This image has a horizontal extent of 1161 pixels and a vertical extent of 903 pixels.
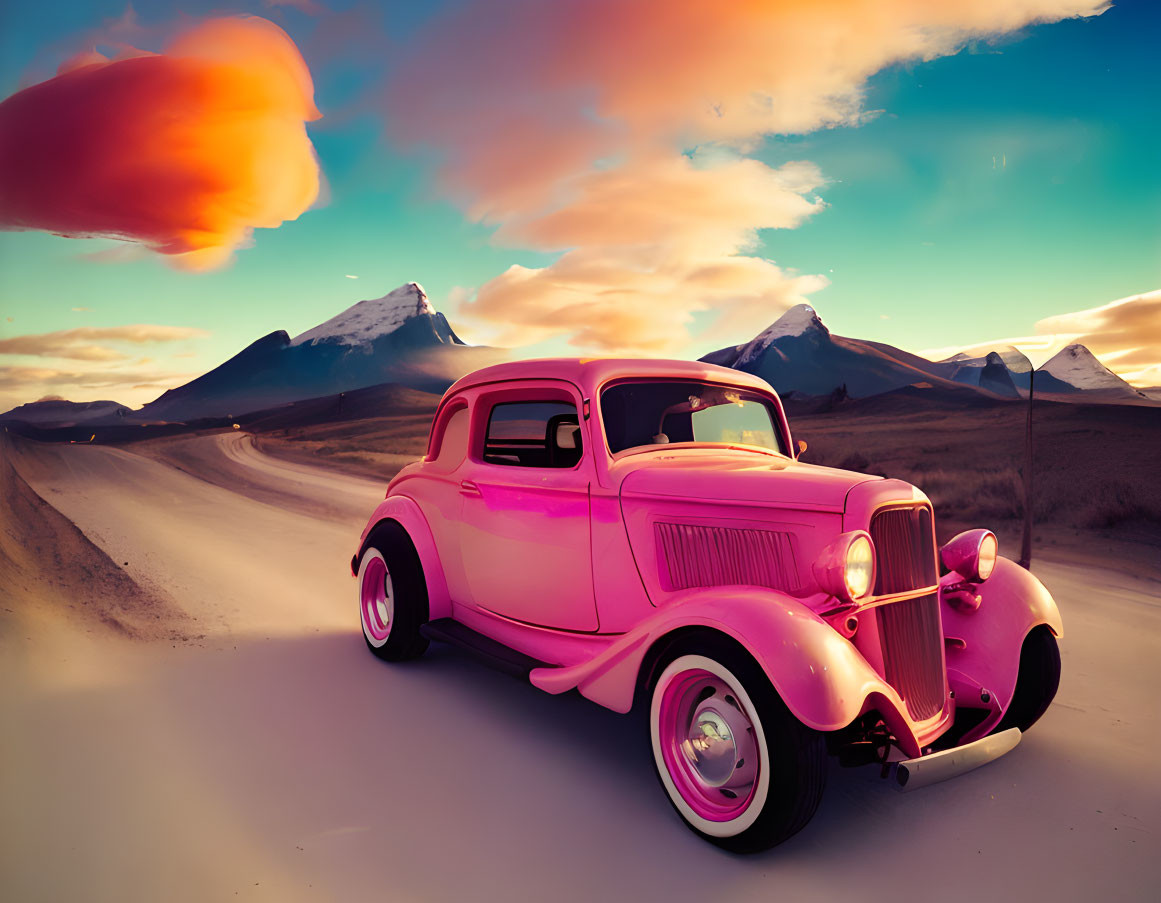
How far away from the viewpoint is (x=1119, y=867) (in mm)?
2457

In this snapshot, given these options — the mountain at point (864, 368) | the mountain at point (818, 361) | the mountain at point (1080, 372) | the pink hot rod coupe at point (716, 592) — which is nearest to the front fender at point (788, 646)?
the pink hot rod coupe at point (716, 592)

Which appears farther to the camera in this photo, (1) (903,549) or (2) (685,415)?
(2) (685,415)

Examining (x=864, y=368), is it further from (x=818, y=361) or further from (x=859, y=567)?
(x=859, y=567)

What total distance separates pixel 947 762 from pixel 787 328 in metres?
96.0

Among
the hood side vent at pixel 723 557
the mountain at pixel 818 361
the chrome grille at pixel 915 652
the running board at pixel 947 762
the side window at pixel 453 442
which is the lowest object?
the running board at pixel 947 762

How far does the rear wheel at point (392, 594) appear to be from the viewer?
4.41m

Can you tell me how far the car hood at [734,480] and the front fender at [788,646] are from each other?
397 millimetres

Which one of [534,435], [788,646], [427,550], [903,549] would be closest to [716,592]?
[788,646]

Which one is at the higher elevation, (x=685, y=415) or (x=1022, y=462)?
(x=685, y=415)

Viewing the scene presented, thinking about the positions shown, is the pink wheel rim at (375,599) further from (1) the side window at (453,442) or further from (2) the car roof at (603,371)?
(2) the car roof at (603,371)

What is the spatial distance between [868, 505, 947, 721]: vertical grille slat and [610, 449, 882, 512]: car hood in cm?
22

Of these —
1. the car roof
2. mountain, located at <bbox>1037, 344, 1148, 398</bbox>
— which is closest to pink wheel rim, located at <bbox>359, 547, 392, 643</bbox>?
the car roof

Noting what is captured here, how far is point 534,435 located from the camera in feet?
13.9

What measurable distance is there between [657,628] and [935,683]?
1.26 m
